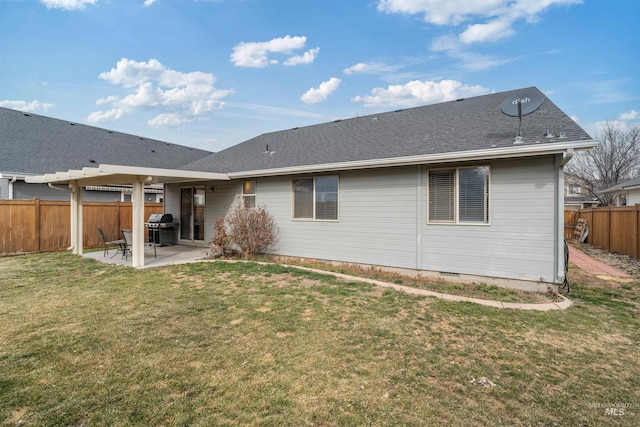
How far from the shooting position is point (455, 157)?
6125 millimetres

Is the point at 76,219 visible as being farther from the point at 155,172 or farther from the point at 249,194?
the point at 249,194

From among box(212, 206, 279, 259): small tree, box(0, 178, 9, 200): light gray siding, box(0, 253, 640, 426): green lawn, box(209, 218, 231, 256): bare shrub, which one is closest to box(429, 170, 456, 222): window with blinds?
box(0, 253, 640, 426): green lawn

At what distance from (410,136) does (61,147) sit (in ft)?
50.9

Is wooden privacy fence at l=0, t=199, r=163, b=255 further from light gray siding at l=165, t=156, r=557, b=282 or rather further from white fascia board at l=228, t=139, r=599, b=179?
white fascia board at l=228, t=139, r=599, b=179

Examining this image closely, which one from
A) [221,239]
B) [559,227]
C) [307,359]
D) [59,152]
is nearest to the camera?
[307,359]

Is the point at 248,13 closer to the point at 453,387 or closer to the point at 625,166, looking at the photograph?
the point at 453,387

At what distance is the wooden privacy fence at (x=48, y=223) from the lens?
9.65 meters

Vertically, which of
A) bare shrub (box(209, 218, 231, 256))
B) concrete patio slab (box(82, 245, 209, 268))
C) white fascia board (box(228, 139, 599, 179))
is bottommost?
concrete patio slab (box(82, 245, 209, 268))

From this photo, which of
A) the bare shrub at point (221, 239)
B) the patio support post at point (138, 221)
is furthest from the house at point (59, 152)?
the bare shrub at point (221, 239)

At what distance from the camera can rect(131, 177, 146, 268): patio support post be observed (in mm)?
7445

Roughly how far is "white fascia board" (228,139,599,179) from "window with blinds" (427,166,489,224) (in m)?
0.40

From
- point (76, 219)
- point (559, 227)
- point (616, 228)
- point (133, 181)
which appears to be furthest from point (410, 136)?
point (76, 219)

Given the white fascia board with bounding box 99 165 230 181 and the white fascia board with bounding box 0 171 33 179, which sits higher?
the white fascia board with bounding box 0 171 33 179

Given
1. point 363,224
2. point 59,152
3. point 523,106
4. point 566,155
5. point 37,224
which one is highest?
point 59,152
